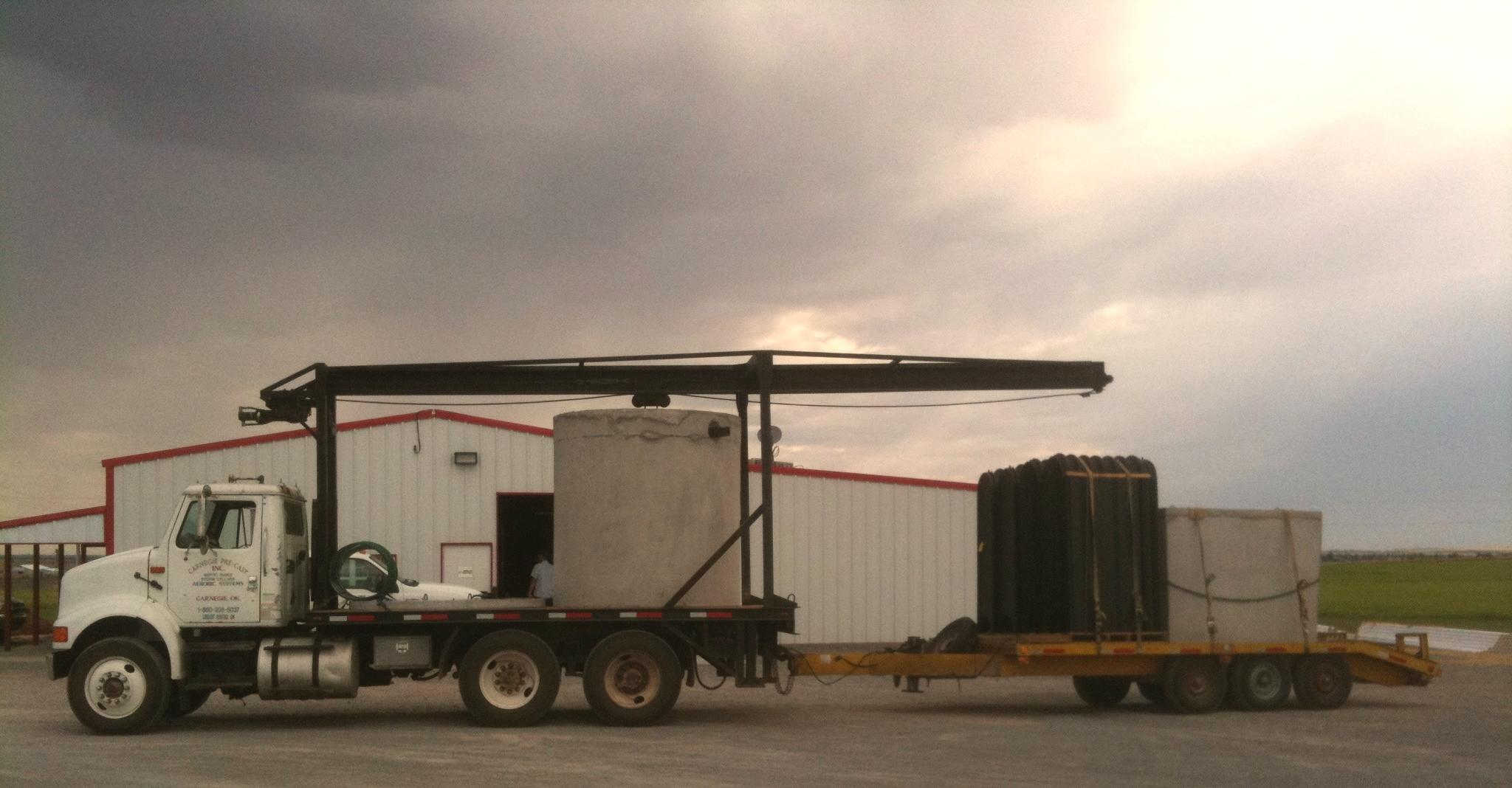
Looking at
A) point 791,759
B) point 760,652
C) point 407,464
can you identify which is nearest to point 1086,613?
point 760,652

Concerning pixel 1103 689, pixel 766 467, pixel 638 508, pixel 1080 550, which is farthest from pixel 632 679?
pixel 1103 689

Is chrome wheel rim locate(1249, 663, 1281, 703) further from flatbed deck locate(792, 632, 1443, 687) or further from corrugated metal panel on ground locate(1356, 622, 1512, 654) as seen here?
corrugated metal panel on ground locate(1356, 622, 1512, 654)

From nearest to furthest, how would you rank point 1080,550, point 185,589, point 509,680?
1. point 185,589
2. point 509,680
3. point 1080,550

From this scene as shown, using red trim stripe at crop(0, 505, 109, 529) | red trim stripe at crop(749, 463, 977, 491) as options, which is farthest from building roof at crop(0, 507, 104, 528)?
red trim stripe at crop(749, 463, 977, 491)

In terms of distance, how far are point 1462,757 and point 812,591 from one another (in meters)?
15.4

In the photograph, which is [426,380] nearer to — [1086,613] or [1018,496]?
[1018,496]

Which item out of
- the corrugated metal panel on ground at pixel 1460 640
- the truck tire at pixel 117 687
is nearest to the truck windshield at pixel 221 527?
the truck tire at pixel 117 687

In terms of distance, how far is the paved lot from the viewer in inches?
464

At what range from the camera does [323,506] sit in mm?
16078

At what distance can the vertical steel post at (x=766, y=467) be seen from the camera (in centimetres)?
1617

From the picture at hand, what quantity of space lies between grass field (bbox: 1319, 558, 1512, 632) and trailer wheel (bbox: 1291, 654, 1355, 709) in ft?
43.6

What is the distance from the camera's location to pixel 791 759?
499 inches

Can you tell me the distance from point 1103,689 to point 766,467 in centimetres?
585

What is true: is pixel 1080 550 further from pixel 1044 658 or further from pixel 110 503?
pixel 110 503
